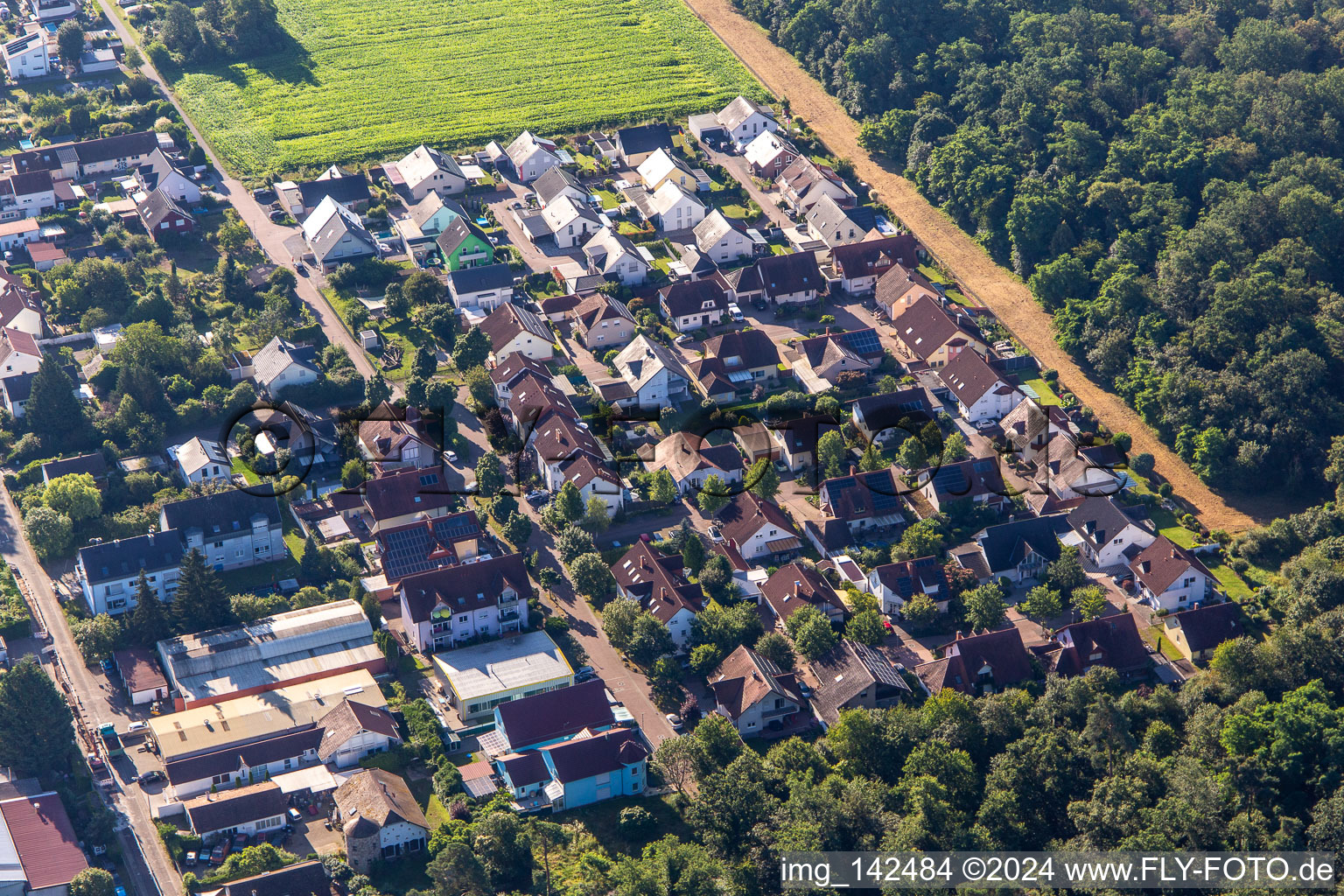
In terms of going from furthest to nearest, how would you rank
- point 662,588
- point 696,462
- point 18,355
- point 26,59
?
1. point 26,59
2. point 18,355
3. point 696,462
4. point 662,588

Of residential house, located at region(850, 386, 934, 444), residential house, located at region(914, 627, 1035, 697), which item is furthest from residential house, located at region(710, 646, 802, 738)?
residential house, located at region(850, 386, 934, 444)

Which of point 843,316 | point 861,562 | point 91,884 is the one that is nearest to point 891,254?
point 843,316

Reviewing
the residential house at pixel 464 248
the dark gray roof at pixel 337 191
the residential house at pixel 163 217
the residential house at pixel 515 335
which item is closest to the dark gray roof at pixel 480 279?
the residential house at pixel 464 248

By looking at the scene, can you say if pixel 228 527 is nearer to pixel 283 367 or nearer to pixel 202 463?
pixel 202 463

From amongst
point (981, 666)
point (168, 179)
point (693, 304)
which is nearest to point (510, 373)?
point (693, 304)

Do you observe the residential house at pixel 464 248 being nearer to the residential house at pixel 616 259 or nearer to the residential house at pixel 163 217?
the residential house at pixel 616 259

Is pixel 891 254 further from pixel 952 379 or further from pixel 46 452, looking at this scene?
pixel 46 452
